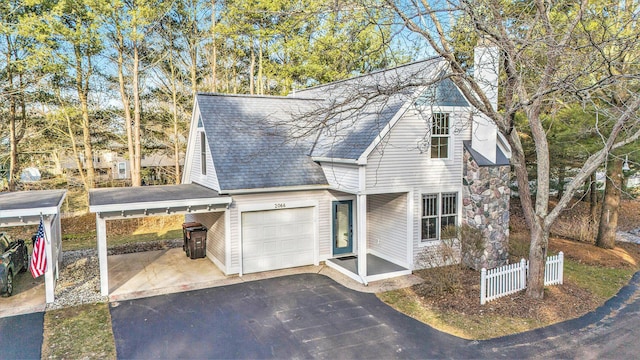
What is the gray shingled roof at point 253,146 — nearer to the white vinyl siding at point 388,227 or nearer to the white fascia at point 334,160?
the white fascia at point 334,160

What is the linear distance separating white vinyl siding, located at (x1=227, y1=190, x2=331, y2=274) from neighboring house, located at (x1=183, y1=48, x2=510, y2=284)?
0.10ft

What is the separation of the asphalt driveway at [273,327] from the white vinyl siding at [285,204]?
4.11 ft

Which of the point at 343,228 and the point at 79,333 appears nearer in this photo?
the point at 79,333

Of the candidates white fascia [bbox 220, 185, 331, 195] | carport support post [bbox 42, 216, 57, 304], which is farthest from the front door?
carport support post [bbox 42, 216, 57, 304]

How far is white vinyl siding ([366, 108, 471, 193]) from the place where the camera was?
1052 cm

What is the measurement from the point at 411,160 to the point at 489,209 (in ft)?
8.67

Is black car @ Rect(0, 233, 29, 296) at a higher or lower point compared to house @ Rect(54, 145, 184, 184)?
lower

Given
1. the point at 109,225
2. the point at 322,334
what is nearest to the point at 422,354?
the point at 322,334

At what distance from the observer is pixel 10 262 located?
33.4ft

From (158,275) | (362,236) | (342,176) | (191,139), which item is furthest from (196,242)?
(362,236)

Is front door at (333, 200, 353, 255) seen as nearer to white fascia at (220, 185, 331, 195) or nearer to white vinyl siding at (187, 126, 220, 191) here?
white fascia at (220, 185, 331, 195)

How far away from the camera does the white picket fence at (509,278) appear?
8.98 metres

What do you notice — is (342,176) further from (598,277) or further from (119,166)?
(119,166)

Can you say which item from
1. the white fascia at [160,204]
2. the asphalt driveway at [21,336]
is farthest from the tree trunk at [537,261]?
the asphalt driveway at [21,336]
